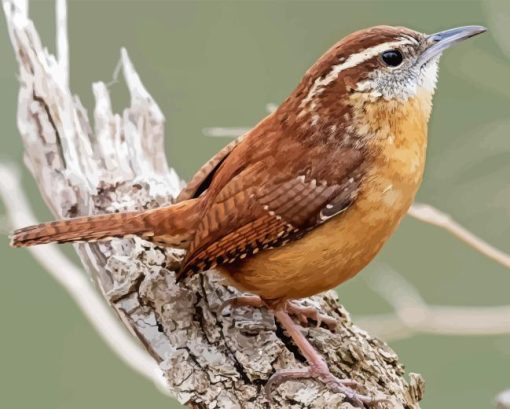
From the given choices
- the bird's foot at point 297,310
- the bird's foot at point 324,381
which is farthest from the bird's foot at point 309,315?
the bird's foot at point 324,381

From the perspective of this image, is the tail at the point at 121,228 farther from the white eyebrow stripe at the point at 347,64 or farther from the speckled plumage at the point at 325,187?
the white eyebrow stripe at the point at 347,64

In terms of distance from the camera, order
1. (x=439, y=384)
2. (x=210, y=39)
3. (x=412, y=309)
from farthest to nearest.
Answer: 1. (x=210, y=39)
2. (x=439, y=384)
3. (x=412, y=309)

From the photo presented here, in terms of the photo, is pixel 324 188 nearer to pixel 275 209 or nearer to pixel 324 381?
pixel 275 209

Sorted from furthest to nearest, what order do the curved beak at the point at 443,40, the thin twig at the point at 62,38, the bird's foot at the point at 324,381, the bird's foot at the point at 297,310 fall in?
the thin twig at the point at 62,38
the bird's foot at the point at 297,310
the curved beak at the point at 443,40
the bird's foot at the point at 324,381

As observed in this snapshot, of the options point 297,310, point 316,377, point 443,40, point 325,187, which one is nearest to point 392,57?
point 443,40

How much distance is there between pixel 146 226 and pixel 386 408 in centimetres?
90

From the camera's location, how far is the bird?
324 centimetres

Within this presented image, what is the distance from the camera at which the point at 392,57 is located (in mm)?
3287

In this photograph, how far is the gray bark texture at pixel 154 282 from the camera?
10.6 feet

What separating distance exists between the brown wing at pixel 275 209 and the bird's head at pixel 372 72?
15cm

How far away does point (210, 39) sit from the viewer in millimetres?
5773

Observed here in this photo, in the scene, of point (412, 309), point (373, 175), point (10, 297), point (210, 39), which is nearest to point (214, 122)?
point (210, 39)

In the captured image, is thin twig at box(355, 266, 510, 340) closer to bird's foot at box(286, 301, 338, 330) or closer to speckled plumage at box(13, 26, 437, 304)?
bird's foot at box(286, 301, 338, 330)

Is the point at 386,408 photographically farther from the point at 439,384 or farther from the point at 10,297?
the point at 10,297
